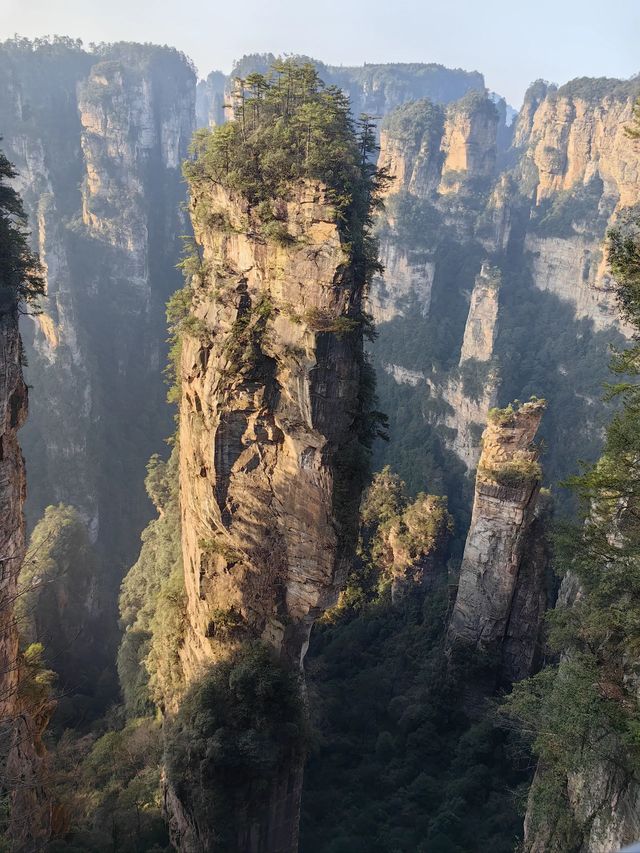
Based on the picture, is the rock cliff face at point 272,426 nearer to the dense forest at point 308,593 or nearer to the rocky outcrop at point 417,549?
the dense forest at point 308,593

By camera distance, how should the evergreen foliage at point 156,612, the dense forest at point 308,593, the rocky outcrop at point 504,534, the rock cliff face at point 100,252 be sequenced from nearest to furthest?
the dense forest at point 308,593 → the evergreen foliage at point 156,612 → the rocky outcrop at point 504,534 → the rock cliff face at point 100,252

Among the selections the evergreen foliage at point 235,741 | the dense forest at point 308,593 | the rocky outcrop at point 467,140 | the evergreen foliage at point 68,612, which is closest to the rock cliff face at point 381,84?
the rocky outcrop at point 467,140

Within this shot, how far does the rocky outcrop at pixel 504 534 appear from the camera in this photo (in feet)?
67.0

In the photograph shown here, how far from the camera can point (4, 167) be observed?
13438 millimetres

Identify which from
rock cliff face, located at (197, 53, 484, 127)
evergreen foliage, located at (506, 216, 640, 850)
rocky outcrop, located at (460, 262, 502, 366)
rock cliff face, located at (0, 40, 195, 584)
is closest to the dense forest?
evergreen foliage, located at (506, 216, 640, 850)

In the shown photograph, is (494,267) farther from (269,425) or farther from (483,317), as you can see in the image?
(269,425)

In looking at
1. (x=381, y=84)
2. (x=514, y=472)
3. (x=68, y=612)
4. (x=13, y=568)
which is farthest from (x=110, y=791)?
(x=381, y=84)

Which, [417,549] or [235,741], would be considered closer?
[235,741]

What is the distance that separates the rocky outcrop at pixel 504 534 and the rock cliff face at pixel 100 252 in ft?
96.2

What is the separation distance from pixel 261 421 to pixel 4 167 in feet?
26.1

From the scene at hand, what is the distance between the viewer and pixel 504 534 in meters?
20.7

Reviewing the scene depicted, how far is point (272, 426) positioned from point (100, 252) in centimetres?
4970

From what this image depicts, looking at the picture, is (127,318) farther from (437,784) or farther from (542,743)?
(542,743)

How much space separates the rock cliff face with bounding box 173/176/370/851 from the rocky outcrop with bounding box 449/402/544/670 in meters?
7.75
